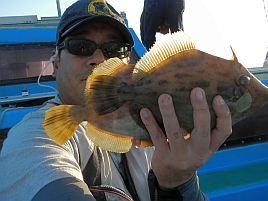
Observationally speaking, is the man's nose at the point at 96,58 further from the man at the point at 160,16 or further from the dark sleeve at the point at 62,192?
the man at the point at 160,16

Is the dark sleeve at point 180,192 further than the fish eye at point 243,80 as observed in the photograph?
Yes

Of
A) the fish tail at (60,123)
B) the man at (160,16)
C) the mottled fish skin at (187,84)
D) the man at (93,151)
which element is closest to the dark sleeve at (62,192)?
the man at (93,151)

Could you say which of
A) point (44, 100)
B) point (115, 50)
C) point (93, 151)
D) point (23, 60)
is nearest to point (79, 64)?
point (115, 50)

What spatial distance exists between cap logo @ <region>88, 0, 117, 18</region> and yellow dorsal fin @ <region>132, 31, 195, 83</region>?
0.86 metres

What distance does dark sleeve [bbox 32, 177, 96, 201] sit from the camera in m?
1.15

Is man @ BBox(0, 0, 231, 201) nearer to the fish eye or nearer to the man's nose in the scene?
the man's nose

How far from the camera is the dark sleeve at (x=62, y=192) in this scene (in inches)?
45.1

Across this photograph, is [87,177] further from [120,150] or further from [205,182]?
[205,182]

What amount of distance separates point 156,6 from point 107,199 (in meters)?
3.53

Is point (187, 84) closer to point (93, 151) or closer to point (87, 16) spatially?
point (93, 151)

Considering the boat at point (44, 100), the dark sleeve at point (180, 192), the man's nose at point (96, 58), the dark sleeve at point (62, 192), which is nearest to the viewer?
the dark sleeve at point (62, 192)

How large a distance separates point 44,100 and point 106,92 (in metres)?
2.35

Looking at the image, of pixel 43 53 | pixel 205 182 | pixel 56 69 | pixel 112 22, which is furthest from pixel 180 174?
pixel 43 53

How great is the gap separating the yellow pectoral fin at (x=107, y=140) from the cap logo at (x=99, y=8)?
932mm
